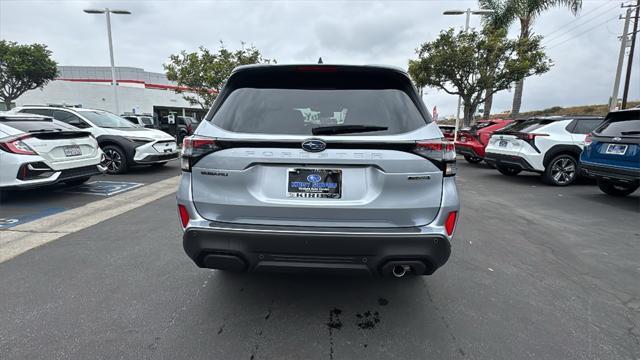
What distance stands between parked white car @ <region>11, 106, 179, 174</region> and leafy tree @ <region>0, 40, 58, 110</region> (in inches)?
871

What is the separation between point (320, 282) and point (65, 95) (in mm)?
43213

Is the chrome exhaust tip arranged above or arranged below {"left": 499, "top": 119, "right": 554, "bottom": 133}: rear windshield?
below

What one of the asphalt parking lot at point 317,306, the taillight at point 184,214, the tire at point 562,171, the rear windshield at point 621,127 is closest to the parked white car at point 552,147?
the tire at point 562,171

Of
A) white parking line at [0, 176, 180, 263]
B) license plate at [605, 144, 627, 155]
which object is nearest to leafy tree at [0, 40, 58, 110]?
white parking line at [0, 176, 180, 263]

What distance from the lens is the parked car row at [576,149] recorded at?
5.81 m

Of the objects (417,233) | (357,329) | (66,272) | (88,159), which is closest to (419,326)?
(357,329)

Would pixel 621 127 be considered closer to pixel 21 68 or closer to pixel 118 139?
pixel 118 139

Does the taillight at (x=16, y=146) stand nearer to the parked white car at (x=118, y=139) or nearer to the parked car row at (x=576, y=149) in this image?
the parked white car at (x=118, y=139)

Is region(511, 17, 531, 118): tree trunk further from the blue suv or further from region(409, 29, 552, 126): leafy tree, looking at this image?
the blue suv

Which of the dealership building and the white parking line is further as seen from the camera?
the dealership building

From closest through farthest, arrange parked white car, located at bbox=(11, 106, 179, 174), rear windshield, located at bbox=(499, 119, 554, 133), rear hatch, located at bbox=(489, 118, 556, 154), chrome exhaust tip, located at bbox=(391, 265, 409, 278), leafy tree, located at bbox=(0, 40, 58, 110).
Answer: chrome exhaust tip, located at bbox=(391, 265, 409, 278) → rear hatch, located at bbox=(489, 118, 556, 154) → rear windshield, located at bbox=(499, 119, 554, 133) → parked white car, located at bbox=(11, 106, 179, 174) → leafy tree, located at bbox=(0, 40, 58, 110)

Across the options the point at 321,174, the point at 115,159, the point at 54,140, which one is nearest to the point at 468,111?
the point at 115,159

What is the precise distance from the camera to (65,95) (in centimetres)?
3572

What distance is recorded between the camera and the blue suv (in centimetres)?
565
